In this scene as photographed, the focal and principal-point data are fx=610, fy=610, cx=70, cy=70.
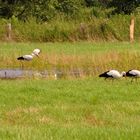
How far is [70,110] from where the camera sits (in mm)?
13062

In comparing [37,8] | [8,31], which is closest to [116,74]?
[8,31]

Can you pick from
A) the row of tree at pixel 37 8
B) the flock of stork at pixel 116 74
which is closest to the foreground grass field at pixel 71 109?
the flock of stork at pixel 116 74

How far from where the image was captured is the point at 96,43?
111 ft

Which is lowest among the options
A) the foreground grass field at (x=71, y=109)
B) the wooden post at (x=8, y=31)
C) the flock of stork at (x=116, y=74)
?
the wooden post at (x=8, y=31)

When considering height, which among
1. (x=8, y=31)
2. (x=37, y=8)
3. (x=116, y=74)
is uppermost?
(x=37, y=8)

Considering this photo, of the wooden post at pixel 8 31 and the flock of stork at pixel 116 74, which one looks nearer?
the flock of stork at pixel 116 74

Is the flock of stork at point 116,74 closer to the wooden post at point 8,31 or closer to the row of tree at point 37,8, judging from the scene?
the wooden post at point 8,31

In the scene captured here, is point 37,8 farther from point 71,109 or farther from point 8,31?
point 71,109

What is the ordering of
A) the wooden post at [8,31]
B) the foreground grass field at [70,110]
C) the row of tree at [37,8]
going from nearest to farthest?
the foreground grass field at [70,110]
the wooden post at [8,31]
the row of tree at [37,8]

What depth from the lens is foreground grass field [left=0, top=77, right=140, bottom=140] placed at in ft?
30.5

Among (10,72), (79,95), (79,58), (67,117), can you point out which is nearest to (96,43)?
(79,58)

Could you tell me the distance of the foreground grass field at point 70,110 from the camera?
930 centimetres

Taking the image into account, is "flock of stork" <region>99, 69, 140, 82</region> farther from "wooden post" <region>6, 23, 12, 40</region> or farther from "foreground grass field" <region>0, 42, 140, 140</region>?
"wooden post" <region>6, 23, 12, 40</region>

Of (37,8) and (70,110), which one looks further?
(37,8)
